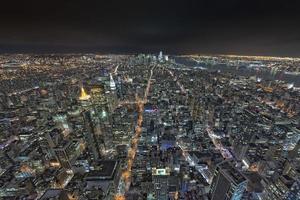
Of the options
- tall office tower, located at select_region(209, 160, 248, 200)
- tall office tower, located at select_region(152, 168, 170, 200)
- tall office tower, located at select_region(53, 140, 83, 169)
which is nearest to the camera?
tall office tower, located at select_region(209, 160, 248, 200)

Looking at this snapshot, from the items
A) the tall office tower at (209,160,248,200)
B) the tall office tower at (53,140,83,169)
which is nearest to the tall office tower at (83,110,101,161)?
the tall office tower at (53,140,83,169)

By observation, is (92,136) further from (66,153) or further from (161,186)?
(161,186)

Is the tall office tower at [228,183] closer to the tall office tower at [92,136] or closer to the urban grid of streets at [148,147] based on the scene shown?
the urban grid of streets at [148,147]

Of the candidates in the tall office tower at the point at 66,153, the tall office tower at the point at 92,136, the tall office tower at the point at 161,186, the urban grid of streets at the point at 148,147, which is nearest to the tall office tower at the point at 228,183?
the urban grid of streets at the point at 148,147

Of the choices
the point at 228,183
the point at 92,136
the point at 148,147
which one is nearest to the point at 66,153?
the point at 92,136

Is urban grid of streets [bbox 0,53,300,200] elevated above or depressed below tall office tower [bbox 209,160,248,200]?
below

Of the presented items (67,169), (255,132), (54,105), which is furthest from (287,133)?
(54,105)

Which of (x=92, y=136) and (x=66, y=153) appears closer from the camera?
(x=66, y=153)

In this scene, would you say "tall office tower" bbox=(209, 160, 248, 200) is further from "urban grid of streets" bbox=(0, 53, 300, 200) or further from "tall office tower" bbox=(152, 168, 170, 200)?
"tall office tower" bbox=(152, 168, 170, 200)

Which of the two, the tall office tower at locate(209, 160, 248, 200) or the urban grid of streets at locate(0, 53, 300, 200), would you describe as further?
the urban grid of streets at locate(0, 53, 300, 200)
